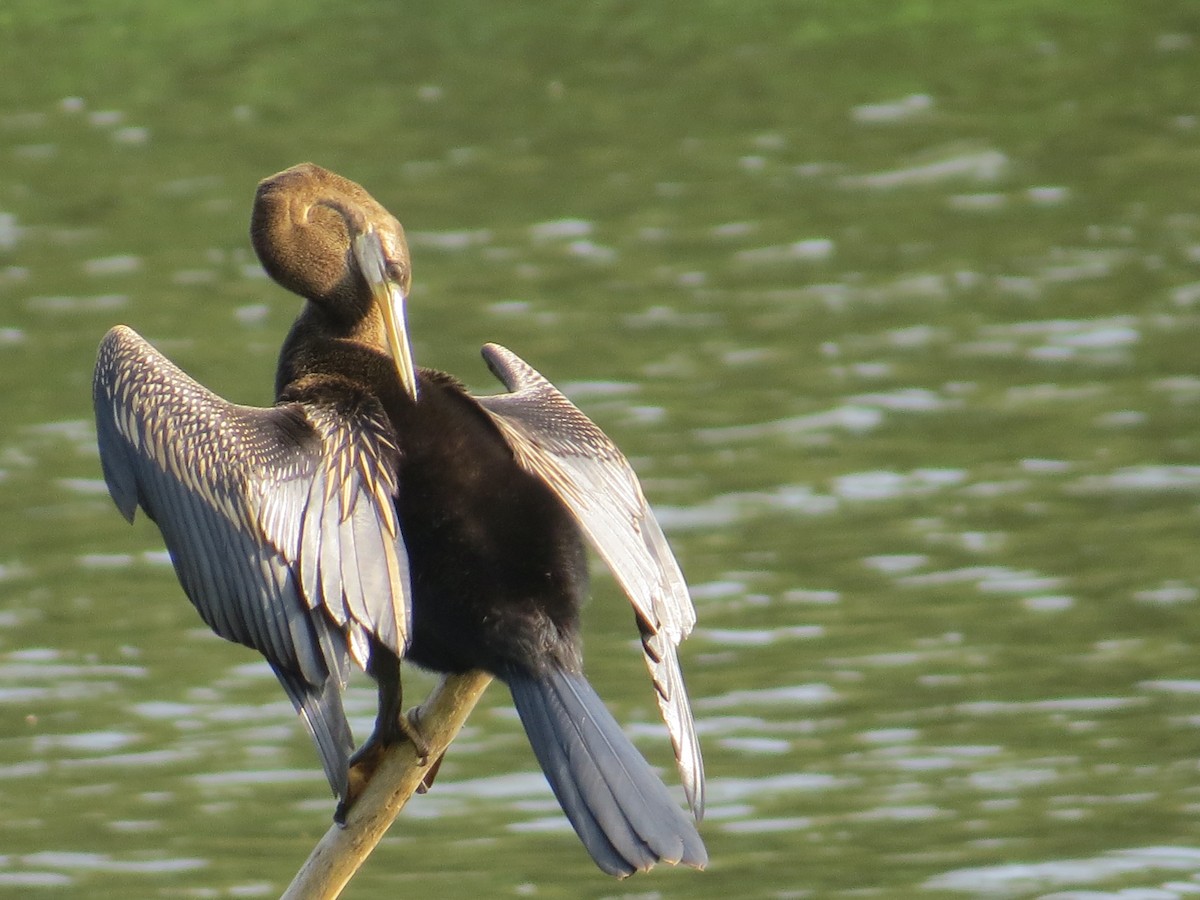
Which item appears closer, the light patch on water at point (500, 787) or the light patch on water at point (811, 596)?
the light patch on water at point (500, 787)

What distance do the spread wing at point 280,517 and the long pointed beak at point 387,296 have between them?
0.41 feet

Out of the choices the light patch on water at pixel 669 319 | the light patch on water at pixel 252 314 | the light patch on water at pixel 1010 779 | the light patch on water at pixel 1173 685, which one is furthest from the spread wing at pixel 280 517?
the light patch on water at pixel 252 314

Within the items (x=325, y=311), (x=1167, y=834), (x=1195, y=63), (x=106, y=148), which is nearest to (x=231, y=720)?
(x=1167, y=834)

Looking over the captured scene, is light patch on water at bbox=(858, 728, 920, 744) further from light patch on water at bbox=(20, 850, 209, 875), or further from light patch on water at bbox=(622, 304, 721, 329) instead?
light patch on water at bbox=(622, 304, 721, 329)

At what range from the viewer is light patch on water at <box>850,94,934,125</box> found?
46.5 ft

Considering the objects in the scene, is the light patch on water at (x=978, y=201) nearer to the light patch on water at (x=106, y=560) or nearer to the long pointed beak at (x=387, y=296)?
the light patch on water at (x=106, y=560)

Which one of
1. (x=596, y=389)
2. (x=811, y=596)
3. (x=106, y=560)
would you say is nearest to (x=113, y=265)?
(x=596, y=389)

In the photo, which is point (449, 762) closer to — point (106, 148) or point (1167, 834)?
point (1167, 834)

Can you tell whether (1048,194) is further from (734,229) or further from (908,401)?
(908,401)

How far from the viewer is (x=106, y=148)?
1439 centimetres

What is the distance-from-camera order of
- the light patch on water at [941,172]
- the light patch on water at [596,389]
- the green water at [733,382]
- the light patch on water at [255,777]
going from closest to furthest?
the green water at [733,382]
the light patch on water at [255,777]
the light patch on water at [596,389]
the light patch on water at [941,172]

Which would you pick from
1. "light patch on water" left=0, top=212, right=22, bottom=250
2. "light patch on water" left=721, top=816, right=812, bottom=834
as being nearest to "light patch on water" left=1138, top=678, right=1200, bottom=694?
"light patch on water" left=721, top=816, right=812, bottom=834

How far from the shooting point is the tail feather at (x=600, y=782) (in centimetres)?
372

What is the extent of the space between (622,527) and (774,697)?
12.4 feet
